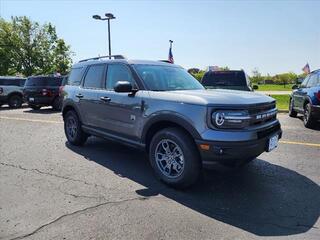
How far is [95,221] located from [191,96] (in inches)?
81.5

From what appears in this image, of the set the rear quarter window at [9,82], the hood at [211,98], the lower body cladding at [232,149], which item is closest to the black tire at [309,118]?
the hood at [211,98]

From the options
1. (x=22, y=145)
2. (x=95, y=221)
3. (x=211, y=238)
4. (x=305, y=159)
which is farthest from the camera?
(x=22, y=145)

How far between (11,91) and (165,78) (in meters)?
16.4

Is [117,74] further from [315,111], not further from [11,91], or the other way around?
[11,91]

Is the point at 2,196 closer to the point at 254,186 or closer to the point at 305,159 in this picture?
the point at 254,186

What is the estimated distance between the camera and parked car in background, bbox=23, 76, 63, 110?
57.6 feet

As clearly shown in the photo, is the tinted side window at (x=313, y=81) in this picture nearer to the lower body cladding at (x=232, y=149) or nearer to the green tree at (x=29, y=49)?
the lower body cladding at (x=232, y=149)

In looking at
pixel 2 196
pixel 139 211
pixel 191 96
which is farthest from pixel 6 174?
pixel 191 96

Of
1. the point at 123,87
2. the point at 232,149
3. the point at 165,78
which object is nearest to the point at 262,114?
the point at 232,149

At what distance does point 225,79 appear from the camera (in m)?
12.2

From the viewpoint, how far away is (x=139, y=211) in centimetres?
428

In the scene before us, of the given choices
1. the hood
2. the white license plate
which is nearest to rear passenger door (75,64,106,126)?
the hood

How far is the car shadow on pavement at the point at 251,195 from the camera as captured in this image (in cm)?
402

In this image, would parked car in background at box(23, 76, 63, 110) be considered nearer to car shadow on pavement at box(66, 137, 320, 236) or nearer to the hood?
car shadow on pavement at box(66, 137, 320, 236)
